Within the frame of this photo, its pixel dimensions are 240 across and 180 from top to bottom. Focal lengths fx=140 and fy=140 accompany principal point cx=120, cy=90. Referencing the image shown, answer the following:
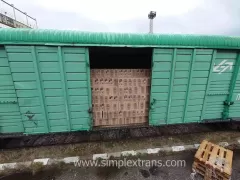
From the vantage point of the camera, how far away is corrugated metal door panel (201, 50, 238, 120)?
14.7ft

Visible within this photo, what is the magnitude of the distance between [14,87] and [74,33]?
2.22 meters

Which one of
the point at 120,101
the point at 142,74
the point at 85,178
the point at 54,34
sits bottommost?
the point at 85,178

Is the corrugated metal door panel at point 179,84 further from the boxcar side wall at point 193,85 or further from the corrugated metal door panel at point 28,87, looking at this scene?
the corrugated metal door panel at point 28,87

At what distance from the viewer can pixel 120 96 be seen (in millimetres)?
4508

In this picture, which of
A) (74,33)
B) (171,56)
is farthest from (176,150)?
(74,33)

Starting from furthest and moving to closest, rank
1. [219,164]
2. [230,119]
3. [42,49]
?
[230,119]
[42,49]
[219,164]

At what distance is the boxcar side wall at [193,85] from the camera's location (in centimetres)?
429

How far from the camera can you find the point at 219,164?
3408 millimetres

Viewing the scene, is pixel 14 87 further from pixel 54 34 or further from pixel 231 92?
pixel 231 92

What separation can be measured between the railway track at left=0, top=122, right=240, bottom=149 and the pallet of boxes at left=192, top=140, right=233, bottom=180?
5.17 ft

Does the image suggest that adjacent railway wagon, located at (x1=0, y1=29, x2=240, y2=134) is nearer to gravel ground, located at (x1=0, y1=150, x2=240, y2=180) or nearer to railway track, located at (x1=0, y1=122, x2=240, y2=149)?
railway track, located at (x1=0, y1=122, x2=240, y2=149)

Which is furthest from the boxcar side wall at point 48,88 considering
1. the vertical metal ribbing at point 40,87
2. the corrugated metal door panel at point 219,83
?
the corrugated metal door panel at point 219,83

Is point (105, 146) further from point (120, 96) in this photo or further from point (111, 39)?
point (111, 39)

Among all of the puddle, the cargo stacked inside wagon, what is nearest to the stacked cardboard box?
the cargo stacked inside wagon
